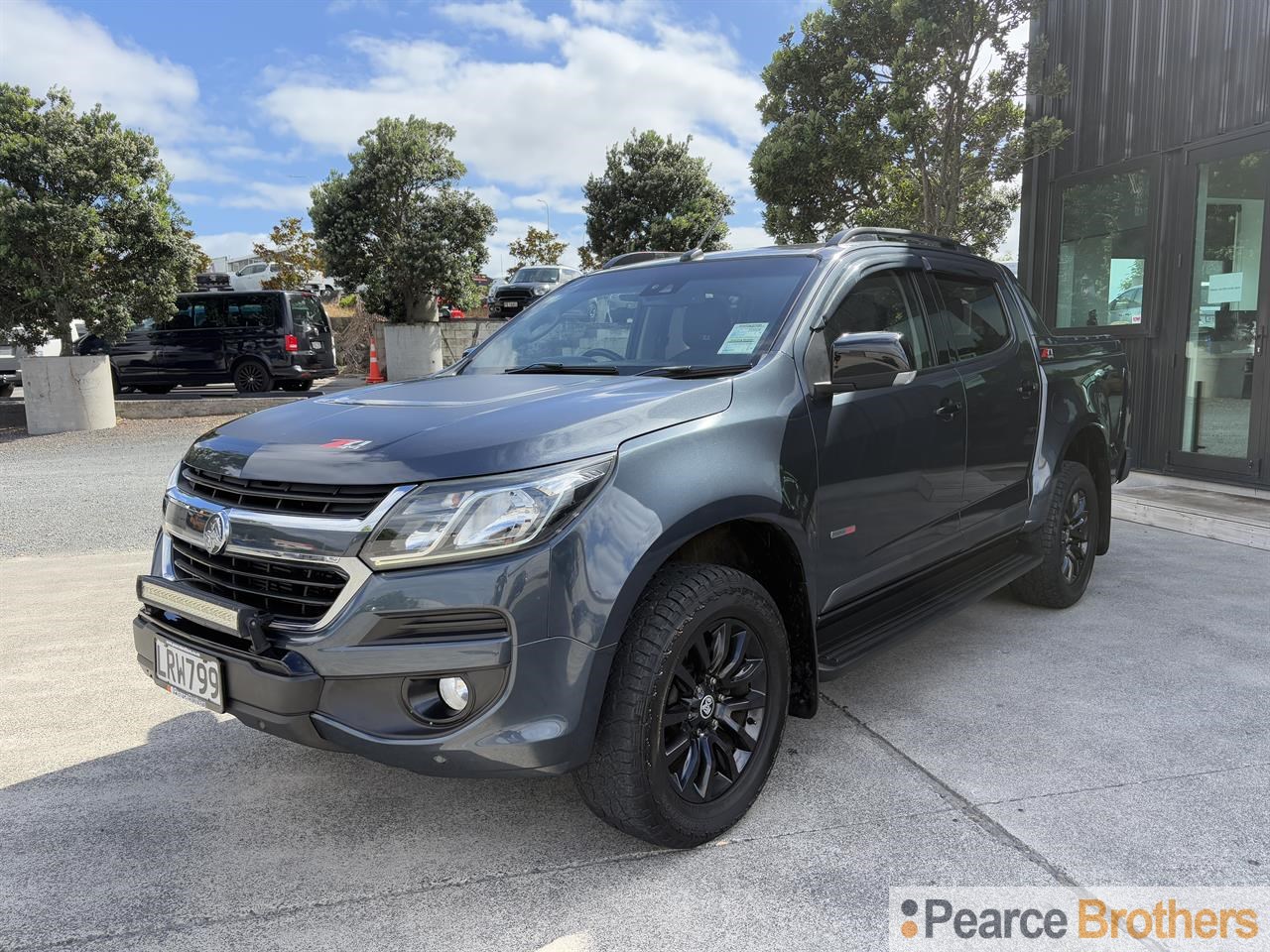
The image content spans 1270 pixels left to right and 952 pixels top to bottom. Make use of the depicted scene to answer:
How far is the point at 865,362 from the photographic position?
9.98 ft

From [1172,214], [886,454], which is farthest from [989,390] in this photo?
[1172,214]

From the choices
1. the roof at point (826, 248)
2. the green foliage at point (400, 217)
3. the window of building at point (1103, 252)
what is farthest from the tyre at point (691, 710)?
the green foliage at point (400, 217)

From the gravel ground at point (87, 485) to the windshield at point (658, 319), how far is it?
4.56 meters

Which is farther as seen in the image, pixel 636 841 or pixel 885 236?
pixel 885 236

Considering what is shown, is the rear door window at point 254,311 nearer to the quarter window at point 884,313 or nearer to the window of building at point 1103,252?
the window of building at point 1103,252

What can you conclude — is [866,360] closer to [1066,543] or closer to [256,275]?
[1066,543]

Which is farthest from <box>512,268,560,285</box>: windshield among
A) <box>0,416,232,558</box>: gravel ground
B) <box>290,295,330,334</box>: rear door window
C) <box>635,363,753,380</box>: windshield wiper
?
<box>635,363,753,380</box>: windshield wiper

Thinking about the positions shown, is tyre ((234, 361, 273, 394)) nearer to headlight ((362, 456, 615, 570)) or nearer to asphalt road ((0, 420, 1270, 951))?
asphalt road ((0, 420, 1270, 951))

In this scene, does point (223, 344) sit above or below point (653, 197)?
below

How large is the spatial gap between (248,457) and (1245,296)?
8.07 meters

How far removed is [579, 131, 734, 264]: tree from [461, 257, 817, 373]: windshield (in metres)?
19.0

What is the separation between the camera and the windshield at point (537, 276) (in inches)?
976

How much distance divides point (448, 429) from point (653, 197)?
21289mm

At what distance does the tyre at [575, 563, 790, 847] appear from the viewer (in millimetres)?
2383
